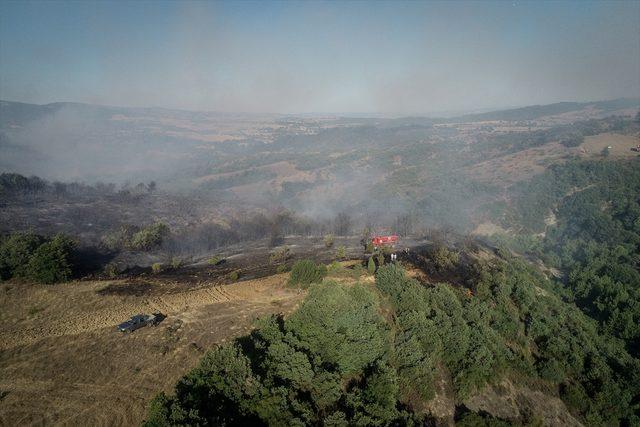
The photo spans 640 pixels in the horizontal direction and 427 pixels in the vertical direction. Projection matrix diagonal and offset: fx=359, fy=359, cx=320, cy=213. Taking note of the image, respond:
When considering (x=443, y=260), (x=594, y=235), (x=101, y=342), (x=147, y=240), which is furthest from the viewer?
(x=594, y=235)

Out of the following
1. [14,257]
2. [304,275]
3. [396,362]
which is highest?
[14,257]

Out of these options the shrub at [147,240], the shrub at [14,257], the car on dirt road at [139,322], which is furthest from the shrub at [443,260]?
the shrub at [14,257]

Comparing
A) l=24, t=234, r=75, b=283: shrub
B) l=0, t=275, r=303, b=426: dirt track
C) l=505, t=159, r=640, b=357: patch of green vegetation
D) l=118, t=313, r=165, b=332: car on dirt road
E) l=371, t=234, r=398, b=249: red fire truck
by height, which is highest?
l=24, t=234, r=75, b=283: shrub

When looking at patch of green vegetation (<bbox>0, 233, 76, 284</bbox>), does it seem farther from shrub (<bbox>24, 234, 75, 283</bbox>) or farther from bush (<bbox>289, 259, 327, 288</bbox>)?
bush (<bbox>289, 259, 327, 288</bbox>)

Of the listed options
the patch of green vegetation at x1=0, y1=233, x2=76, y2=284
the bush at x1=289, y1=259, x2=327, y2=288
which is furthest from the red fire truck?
the patch of green vegetation at x1=0, y1=233, x2=76, y2=284

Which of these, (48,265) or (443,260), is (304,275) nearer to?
(443,260)

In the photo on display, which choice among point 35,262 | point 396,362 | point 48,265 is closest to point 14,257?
point 35,262

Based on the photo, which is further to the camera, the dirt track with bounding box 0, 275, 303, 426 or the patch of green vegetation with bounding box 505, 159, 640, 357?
the patch of green vegetation with bounding box 505, 159, 640, 357
